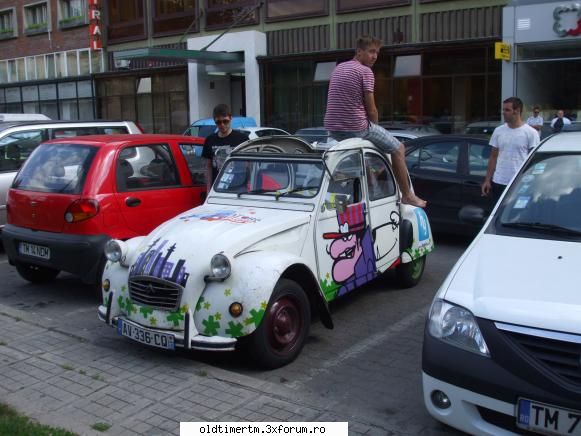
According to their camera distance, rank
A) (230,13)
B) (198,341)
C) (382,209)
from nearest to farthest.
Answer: (198,341), (382,209), (230,13)

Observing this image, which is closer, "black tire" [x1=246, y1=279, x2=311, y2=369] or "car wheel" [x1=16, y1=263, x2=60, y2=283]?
"black tire" [x1=246, y1=279, x2=311, y2=369]

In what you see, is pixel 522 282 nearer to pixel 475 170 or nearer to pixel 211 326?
pixel 211 326

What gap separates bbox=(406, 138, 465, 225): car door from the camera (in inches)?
355

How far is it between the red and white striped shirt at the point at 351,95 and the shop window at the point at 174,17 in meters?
20.4

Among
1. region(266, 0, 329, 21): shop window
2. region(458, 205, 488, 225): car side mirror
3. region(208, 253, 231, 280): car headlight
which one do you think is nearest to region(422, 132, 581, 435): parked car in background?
region(458, 205, 488, 225): car side mirror

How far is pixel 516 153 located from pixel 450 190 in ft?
6.28

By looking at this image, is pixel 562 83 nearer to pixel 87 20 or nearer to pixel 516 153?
pixel 516 153

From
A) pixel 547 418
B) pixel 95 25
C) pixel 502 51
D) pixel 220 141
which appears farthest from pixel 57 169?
pixel 95 25

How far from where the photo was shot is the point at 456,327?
3.50 meters

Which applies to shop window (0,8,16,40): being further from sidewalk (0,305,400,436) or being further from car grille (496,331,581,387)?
car grille (496,331,581,387)

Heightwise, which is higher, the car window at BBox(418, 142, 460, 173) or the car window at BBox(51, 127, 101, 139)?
the car window at BBox(51, 127, 101, 139)

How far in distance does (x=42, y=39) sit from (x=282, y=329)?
31642mm

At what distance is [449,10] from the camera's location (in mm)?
19594

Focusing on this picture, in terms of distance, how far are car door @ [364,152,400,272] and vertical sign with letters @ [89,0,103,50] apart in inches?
1019
